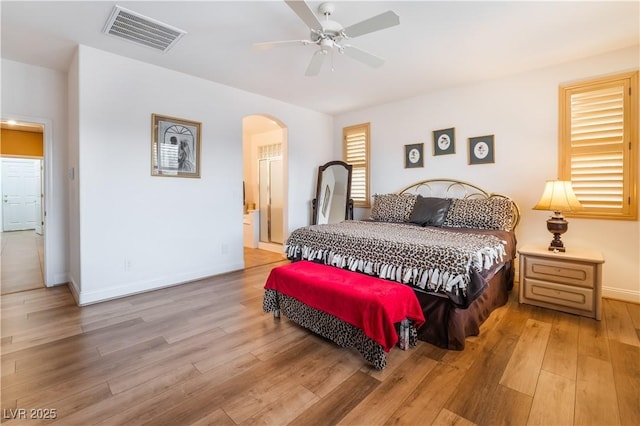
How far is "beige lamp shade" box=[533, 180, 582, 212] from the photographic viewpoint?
292cm

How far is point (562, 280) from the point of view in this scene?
2848 millimetres

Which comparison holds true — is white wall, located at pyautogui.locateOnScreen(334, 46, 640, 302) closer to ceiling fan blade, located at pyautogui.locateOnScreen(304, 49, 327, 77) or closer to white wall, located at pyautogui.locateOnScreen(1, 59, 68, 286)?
ceiling fan blade, located at pyautogui.locateOnScreen(304, 49, 327, 77)

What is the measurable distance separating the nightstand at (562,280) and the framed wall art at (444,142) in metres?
1.86

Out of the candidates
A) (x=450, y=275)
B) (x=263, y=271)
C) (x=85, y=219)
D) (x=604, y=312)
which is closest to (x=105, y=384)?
(x=85, y=219)

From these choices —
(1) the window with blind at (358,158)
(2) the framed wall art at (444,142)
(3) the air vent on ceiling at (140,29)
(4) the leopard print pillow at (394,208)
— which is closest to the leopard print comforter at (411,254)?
(4) the leopard print pillow at (394,208)

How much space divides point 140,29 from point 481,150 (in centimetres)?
424

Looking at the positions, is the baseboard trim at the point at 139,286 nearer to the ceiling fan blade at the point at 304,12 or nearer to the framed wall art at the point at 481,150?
the ceiling fan blade at the point at 304,12

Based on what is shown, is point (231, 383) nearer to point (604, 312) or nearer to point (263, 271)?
point (263, 271)

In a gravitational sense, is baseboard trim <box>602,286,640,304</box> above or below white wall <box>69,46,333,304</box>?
below

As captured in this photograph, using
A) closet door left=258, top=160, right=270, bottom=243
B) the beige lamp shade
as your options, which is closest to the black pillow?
the beige lamp shade

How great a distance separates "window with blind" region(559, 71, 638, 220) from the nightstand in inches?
29.7

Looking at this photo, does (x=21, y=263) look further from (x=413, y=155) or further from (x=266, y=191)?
(x=413, y=155)

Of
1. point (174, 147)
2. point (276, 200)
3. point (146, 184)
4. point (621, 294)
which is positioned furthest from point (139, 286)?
point (621, 294)

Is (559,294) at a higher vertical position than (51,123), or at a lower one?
lower
